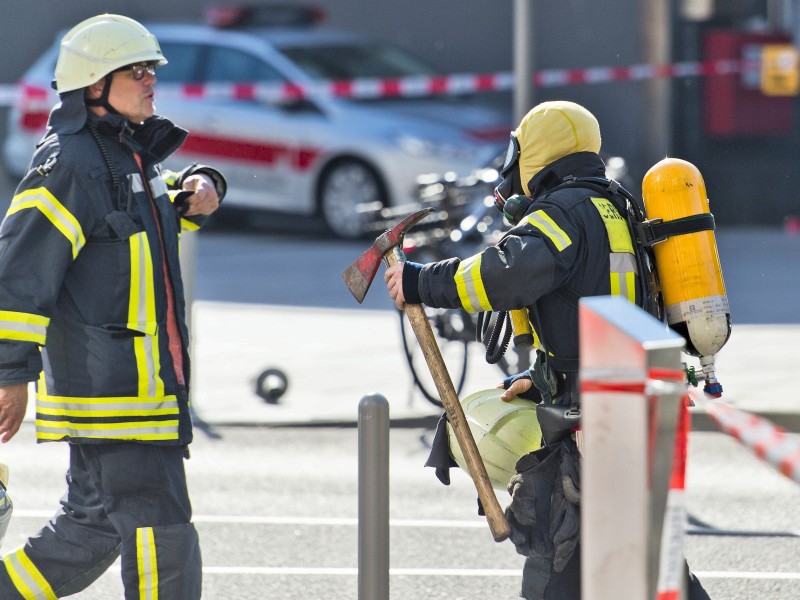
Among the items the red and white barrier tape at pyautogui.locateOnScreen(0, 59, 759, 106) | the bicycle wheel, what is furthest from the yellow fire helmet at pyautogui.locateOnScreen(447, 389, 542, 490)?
the red and white barrier tape at pyautogui.locateOnScreen(0, 59, 759, 106)

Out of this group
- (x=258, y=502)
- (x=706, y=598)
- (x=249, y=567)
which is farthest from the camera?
(x=258, y=502)

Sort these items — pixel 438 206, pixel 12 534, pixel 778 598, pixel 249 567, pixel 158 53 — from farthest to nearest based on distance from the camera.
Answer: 1. pixel 438 206
2. pixel 12 534
3. pixel 249 567
4. pixel 778 598
5. pixel 158 53

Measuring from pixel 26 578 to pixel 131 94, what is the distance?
1387 mm

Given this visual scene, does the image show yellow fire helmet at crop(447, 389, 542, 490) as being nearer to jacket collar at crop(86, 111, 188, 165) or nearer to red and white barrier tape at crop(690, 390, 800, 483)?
red and white barrier tape at crop(690, 390, 800, 483)

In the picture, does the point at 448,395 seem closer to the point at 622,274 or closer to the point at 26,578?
the point at 622,274

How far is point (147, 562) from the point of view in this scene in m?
4.28

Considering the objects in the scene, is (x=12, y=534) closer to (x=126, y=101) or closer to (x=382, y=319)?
(x=126, y=101)

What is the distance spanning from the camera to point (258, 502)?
676 centimetres

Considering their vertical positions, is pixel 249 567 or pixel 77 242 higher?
pixel 77 242

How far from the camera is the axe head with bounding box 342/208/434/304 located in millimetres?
4301

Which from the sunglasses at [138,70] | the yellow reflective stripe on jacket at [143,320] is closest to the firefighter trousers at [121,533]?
the yellow reflective stripe on jacket at [143,320]

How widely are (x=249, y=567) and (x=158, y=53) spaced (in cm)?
209

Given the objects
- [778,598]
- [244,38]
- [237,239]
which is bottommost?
[778,598]

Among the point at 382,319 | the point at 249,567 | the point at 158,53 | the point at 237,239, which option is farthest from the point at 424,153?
the point at 158,53
